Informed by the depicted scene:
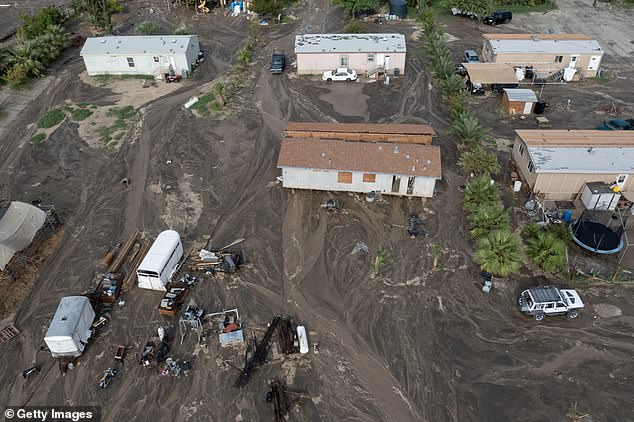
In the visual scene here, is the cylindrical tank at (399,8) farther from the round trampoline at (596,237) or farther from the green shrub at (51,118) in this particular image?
the green shrub at (51,118)

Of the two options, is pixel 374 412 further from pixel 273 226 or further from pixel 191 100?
pixel 191 100

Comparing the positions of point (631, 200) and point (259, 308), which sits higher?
point (631, 200)

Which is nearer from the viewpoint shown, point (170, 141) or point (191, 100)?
point (170, 141)

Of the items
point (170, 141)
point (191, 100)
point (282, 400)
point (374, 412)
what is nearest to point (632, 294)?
point (374, 412)

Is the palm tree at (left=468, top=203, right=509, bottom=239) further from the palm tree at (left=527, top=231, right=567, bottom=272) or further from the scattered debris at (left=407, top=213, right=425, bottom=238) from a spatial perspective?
the scattered debris at (left=407, top=213, right=425, bottom=238)

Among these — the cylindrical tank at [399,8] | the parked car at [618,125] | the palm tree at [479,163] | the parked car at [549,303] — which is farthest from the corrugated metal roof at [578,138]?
the cylindrical tank at [399,8]

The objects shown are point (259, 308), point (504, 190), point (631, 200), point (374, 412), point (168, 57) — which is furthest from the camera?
point (168, 57)

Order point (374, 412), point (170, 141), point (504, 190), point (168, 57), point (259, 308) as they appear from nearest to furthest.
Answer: point (374, 412) → point (259, 308) → point (504, 190) → point (170, 141) → point (168, 57)
